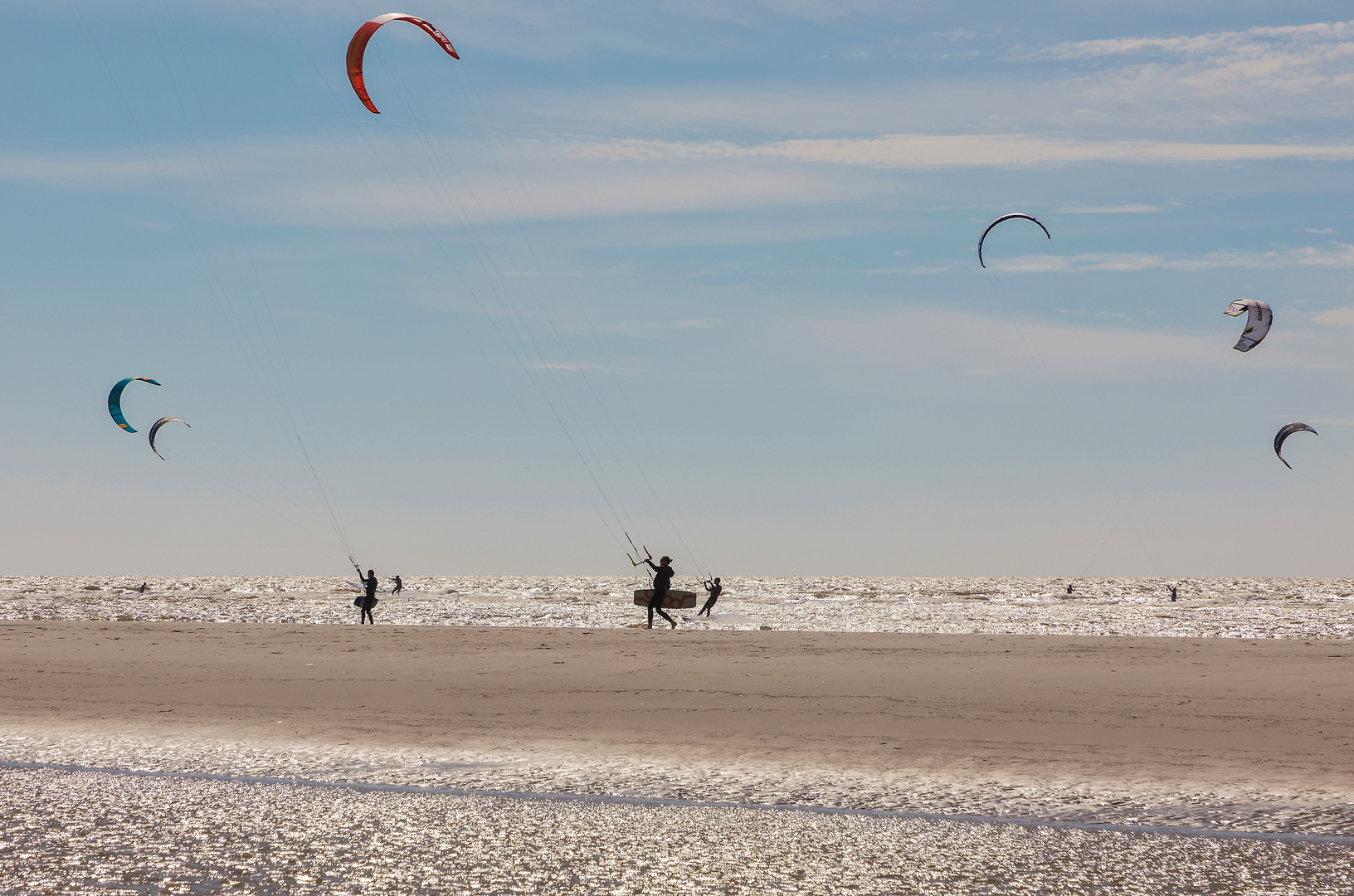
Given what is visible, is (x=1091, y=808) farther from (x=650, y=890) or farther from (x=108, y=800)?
(x=108, y=800)

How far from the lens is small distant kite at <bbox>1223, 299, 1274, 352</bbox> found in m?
21.6

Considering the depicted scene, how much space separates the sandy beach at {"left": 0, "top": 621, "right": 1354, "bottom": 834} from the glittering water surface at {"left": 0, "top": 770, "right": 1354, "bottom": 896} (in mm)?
915

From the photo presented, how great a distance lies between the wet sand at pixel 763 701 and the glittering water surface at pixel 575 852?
6.70 ft

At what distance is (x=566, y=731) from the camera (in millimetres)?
10039

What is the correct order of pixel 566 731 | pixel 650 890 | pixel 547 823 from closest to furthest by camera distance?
pixel 650 890 → pixel 547 823 → pixel 566 731

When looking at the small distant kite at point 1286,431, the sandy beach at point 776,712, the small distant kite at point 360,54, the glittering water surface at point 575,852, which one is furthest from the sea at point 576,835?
the small distant kite at point 1286,431

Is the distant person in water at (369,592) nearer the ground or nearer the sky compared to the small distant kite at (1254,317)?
nearer the ground

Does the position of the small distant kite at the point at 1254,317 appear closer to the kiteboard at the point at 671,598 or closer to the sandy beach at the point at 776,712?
the sandy beach at the point at 776,712

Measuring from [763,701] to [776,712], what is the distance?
58cm

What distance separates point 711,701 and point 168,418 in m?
26.1

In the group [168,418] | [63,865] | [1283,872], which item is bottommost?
[63,865]

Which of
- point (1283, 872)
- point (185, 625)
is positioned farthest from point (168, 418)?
point (1283, 872)

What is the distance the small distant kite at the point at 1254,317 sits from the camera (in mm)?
21625

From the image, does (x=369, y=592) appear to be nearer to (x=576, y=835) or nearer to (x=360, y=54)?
(x=360, y=54)
